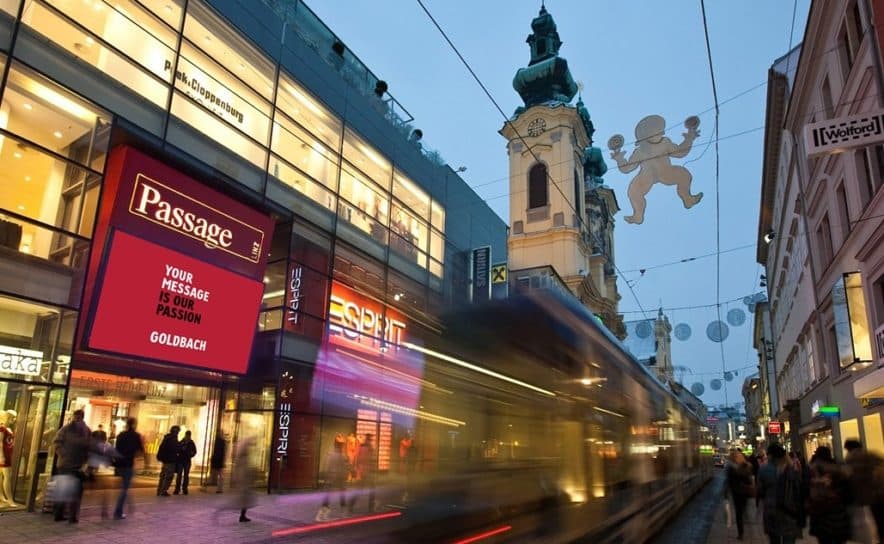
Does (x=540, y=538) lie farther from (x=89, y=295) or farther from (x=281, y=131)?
(x=281, y=131)

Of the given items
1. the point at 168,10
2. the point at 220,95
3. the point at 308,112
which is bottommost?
the point at 220,95

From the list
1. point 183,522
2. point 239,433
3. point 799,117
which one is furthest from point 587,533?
point 799,117

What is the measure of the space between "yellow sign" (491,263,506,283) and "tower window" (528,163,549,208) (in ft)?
75.5

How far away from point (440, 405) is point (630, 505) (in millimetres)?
4771

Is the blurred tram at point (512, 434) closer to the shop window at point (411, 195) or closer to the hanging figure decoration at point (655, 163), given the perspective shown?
the hanging figure decoration at point (655, 163)

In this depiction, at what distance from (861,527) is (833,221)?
1465 centimetres

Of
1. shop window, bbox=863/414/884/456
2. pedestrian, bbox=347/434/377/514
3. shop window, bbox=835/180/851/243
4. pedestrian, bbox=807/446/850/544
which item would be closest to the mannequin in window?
pedestrian, bbox=347/434/377/514

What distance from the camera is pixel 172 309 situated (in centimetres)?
1359

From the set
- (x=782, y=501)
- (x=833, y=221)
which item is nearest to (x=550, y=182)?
(x=833, y=221)

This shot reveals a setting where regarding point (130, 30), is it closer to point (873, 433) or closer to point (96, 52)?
point (96, 52)

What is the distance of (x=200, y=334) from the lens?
46.7 ft

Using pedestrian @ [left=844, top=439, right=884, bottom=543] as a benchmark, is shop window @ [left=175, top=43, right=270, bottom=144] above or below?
above

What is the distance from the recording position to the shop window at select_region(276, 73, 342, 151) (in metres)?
17.5

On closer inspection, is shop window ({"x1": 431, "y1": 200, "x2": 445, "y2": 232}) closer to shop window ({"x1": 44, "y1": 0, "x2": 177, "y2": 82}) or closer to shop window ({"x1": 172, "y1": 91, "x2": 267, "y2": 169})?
shop window ({"x1": 172, "y1": 91, "x2": 267, "y2": 169})
